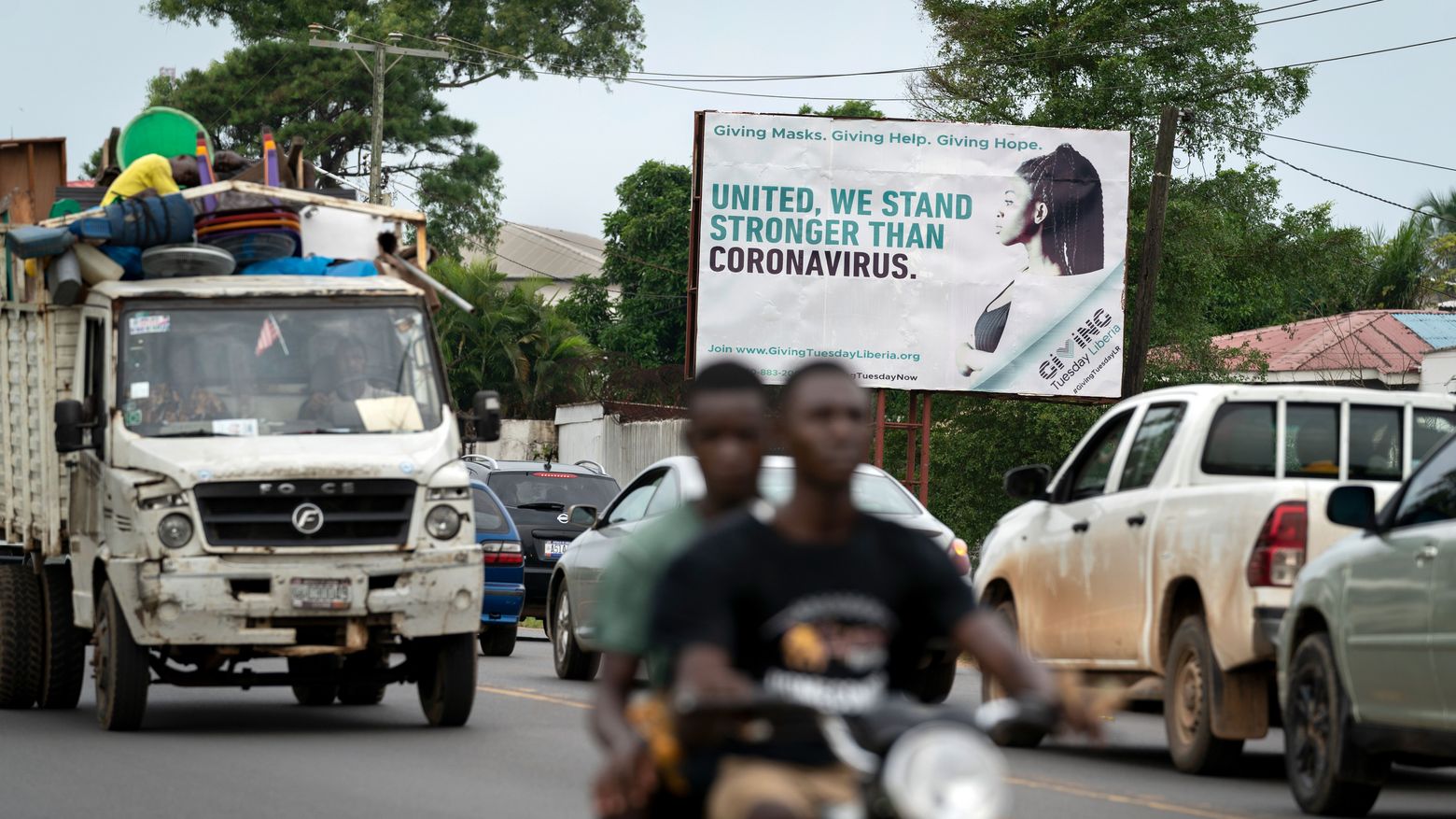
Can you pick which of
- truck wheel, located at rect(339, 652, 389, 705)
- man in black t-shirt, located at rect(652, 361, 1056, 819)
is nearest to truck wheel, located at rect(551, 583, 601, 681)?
truck wheel, located at rect(339, 652, 389, 705)

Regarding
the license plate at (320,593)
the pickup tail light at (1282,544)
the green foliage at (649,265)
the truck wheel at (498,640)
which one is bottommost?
the truck wheel at (498,640)

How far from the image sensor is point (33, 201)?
15.7m

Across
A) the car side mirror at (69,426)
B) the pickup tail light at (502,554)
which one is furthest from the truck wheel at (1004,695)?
the pickup tail light at (502,554)

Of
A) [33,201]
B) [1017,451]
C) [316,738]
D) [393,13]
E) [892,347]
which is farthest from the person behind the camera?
[393,13]

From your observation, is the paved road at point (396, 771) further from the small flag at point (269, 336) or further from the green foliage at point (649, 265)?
the green foliage at point (649, 265)

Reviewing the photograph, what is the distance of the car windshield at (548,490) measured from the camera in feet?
71.4

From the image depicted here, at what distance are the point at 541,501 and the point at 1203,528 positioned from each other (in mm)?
11841

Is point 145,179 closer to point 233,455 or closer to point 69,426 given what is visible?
point 69,426

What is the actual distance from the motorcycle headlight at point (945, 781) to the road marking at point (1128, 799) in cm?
582

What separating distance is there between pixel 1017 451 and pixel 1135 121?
19.2 ft

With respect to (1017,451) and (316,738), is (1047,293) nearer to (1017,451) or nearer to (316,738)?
(1017,451)

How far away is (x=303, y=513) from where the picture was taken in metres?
12.2

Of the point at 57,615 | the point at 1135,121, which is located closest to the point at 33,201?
the point at 57,615

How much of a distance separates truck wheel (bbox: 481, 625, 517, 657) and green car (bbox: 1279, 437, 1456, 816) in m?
10.5
